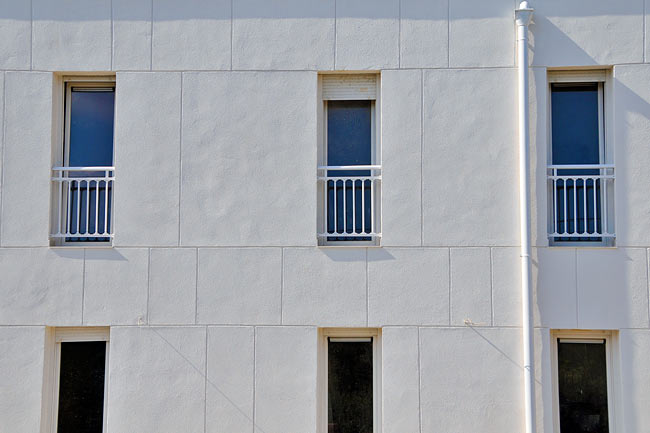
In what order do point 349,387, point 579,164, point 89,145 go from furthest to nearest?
point 89,145 < point 579,164 < point 349,387

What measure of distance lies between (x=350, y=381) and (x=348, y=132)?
2568 mm

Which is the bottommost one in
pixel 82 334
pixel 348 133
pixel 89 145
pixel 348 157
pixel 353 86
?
pixel 82 334

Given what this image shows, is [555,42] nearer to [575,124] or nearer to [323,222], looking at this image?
[575,124]

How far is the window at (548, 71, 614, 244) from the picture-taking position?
7.18 m

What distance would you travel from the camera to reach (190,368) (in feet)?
23.3

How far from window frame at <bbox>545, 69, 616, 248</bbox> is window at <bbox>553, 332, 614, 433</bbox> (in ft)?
3.03

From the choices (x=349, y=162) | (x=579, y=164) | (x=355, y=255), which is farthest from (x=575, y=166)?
(x=355, y=255)

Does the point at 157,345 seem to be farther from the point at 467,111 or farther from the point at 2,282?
the point at 467,111

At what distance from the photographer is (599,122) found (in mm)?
7359

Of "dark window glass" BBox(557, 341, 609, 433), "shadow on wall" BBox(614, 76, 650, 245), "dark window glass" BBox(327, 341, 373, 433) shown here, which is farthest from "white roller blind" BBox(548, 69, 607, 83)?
"dark window glass" BBox(327, 341, 373, 433)

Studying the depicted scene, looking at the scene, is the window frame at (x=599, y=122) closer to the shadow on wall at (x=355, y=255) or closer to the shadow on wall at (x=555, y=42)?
the shadow on wall at (x=555, y=42)

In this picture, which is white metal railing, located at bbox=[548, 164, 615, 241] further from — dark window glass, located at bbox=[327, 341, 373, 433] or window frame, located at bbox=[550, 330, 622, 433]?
dark window glass, located at bbox=[327, 341, 373, 433]

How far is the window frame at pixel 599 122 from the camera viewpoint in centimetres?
720

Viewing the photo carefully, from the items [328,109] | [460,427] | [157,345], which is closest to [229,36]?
[328,109]
